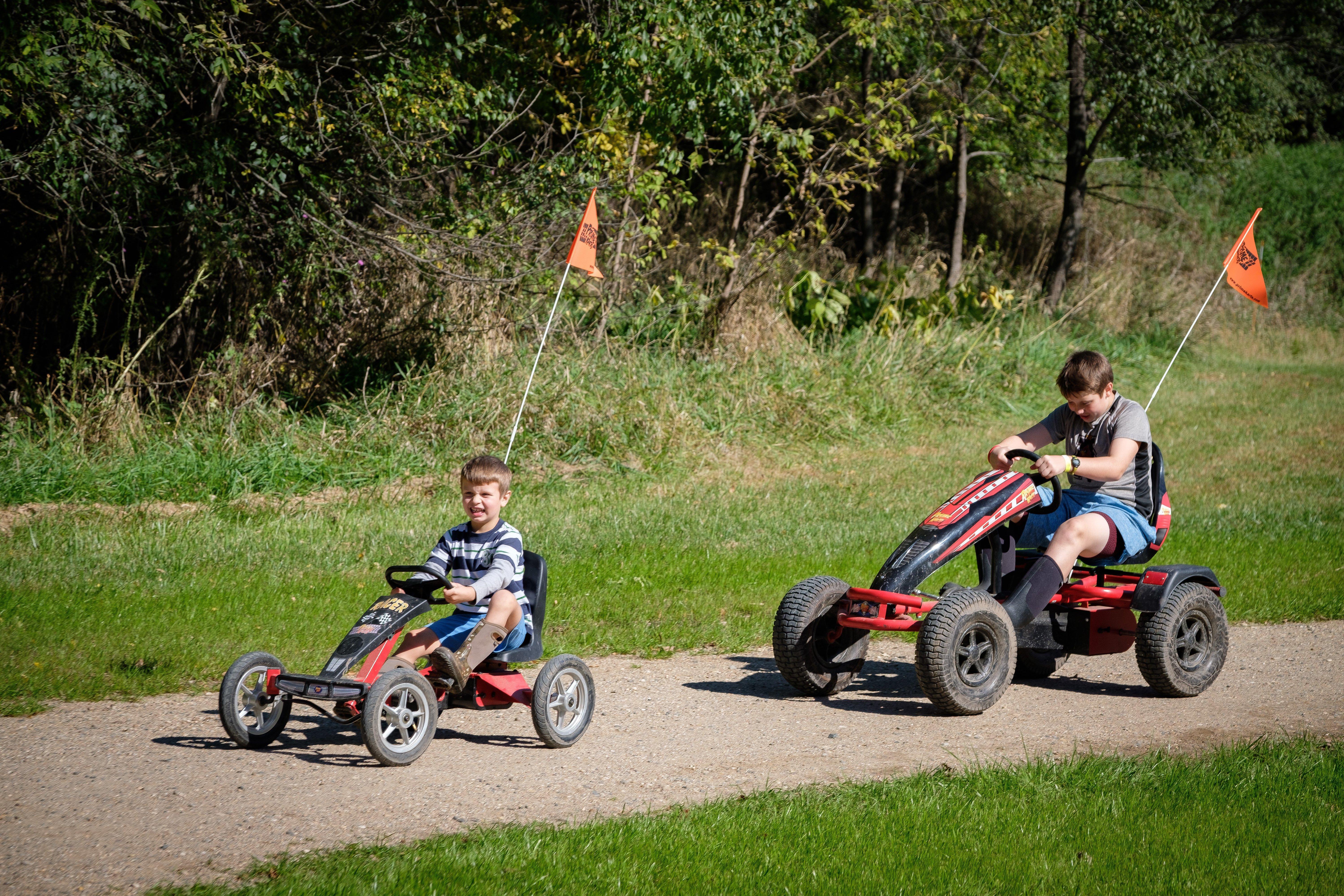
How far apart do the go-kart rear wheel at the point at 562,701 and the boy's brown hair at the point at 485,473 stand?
31.7 inches

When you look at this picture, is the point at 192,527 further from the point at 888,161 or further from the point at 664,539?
the point at 888,161

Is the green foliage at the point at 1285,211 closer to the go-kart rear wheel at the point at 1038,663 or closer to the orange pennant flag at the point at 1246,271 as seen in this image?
the orange pennant flag at the point at 1246,271

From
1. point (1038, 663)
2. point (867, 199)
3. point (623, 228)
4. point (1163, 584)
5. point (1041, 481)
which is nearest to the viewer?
point (1163, 584)

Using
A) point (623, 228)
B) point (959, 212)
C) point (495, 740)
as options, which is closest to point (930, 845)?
point (495, 740)

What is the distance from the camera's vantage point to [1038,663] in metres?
6.65

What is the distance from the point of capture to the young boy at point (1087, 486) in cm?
611

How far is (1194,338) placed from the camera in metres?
23.1

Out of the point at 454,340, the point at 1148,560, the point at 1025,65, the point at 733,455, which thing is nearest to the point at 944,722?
the point at 1148,560

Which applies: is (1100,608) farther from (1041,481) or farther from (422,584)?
(422,584)

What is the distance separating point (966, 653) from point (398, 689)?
2.56m

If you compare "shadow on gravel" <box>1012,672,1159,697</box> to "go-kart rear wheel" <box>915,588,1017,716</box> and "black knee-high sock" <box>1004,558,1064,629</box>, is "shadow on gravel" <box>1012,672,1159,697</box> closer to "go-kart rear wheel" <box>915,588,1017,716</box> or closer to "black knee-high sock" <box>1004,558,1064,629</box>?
"black knee-high sock" <box>1004,558,1064,629</box>

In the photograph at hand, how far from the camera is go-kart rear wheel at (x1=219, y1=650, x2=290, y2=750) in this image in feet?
16.5

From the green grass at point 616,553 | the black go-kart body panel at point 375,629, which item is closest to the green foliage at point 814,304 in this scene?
the green grass at point 616,553

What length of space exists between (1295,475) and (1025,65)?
863 cm
